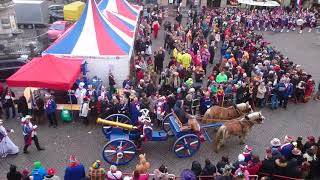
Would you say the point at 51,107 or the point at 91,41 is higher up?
the point at 91,41

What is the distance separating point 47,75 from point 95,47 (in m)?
2.89

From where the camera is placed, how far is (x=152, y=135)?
10961 millimetres

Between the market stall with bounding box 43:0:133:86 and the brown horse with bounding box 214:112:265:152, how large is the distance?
5.43 metres

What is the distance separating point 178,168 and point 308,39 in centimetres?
1917

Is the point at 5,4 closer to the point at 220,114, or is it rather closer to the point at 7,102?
the point at 7,102

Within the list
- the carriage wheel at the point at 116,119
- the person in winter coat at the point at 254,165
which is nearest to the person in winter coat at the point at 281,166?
the person in winter coat at the point at 254,165

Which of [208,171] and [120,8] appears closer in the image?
[208,171]

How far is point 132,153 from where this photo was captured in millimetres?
10742

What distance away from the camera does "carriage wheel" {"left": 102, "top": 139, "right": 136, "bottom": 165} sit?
10477mm

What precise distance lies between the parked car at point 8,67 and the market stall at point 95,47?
2.83 meters

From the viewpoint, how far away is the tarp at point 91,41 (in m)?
14.7

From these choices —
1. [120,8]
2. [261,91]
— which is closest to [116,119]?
[261,91]

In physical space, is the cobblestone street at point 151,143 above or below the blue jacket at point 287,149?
below

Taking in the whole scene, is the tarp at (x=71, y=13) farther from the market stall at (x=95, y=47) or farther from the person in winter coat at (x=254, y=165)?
the person in winter coat at (x=254, y=165)
